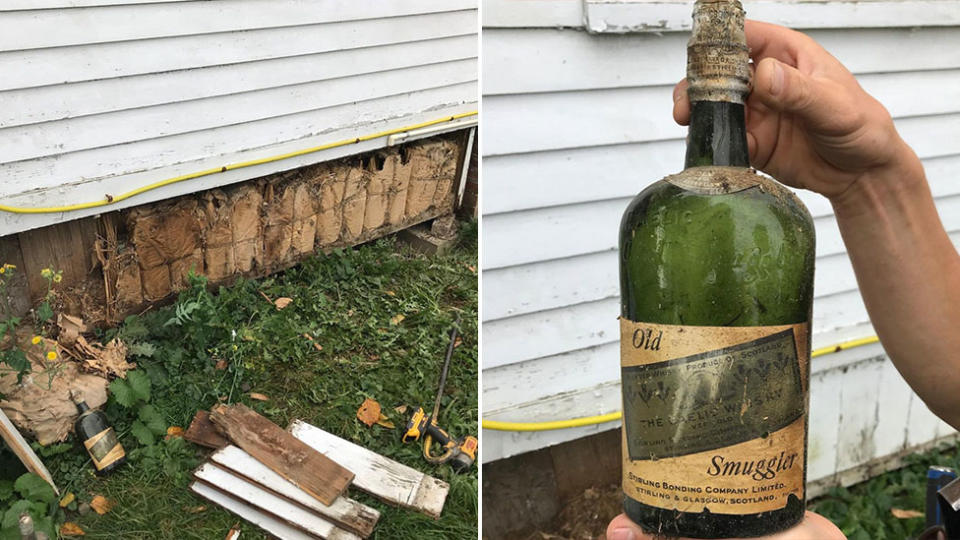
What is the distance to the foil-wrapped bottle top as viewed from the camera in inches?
51.3

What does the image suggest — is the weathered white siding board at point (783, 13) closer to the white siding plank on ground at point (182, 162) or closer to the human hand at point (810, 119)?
the human hand at point (810, 119)

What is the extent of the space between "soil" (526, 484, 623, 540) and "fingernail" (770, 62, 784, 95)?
2555 mm

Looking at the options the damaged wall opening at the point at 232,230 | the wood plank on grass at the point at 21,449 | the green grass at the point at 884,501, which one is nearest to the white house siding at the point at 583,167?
the green grass at the point at 884,501

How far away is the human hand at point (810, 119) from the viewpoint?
1.40 meters

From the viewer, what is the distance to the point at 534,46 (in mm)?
2688

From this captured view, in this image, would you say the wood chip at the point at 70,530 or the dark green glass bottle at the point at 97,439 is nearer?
the wood chip at the point at 70,530

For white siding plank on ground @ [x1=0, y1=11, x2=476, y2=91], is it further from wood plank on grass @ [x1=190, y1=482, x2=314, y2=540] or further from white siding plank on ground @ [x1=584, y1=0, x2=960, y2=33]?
white siding plank on ground @ [x1=584, y1=0, x2=960, y2=33]

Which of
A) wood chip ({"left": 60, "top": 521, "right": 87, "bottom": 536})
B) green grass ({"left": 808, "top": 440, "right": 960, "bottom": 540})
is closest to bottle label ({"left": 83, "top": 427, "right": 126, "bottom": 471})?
wood chip ({"left": 60, "top": 521, "right": 87, "bottom": 536})

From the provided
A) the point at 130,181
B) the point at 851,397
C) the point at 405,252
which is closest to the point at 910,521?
the point at 851,397

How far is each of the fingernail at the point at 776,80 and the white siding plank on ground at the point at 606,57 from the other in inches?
54.9

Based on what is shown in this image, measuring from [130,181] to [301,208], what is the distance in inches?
48.0

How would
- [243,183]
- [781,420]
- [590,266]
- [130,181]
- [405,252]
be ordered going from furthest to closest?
[405,252] → [243,183] → [130,181] → [590,266] → [781,420]

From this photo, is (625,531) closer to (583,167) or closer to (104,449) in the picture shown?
(583,167)

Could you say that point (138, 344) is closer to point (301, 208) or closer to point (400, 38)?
point (301, 208)
